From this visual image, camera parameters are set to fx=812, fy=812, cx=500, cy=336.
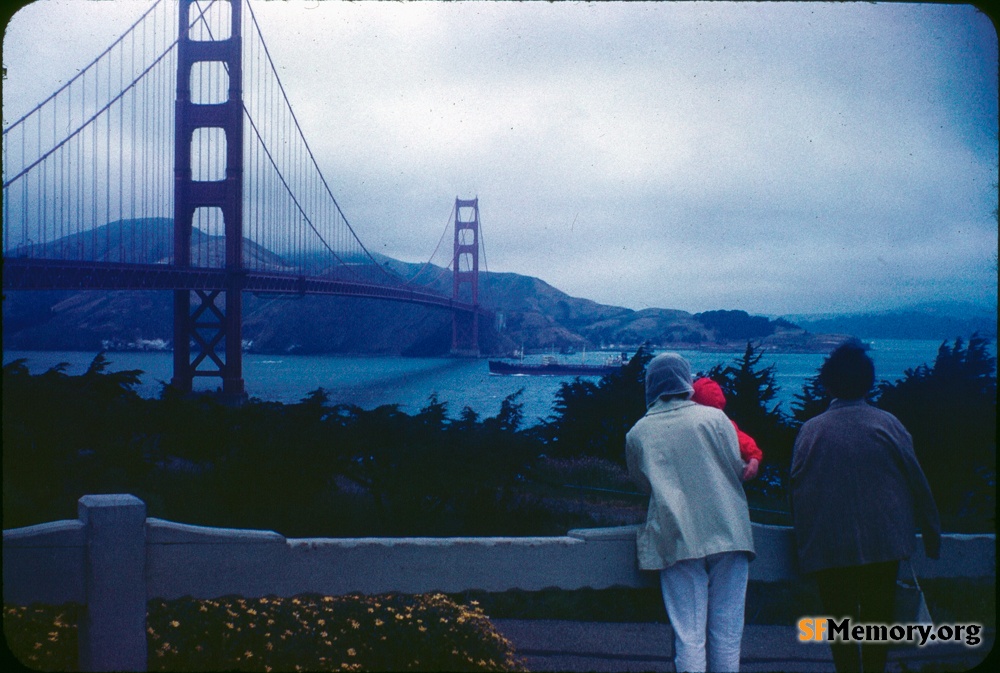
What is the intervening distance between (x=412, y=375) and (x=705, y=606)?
12.4 m

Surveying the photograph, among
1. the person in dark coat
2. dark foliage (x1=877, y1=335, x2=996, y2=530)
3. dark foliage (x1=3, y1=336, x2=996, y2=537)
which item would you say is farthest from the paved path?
dark foliage (x1=877, y1=335, x2=996, y2=530)

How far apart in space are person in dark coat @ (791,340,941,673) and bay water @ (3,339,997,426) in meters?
3.51

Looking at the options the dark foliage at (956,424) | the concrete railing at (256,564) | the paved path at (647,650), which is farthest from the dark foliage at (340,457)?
the concrete railing at (256,564)

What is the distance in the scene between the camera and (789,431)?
609 centimetres

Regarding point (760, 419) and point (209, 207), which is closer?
point (760, 419)

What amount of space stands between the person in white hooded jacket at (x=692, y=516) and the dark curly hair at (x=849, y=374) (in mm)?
480

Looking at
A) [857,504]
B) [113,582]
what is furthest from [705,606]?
[113,582]

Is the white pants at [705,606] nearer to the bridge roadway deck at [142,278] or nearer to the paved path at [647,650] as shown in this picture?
the paved path at [647,650]

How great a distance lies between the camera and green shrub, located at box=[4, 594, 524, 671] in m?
3.40

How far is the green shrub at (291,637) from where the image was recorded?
11.2 feet

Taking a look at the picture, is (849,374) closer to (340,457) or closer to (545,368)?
(340,457)

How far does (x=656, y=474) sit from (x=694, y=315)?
4653mm

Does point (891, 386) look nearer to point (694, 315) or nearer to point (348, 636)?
point (694, 315)

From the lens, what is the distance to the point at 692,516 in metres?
3.04
